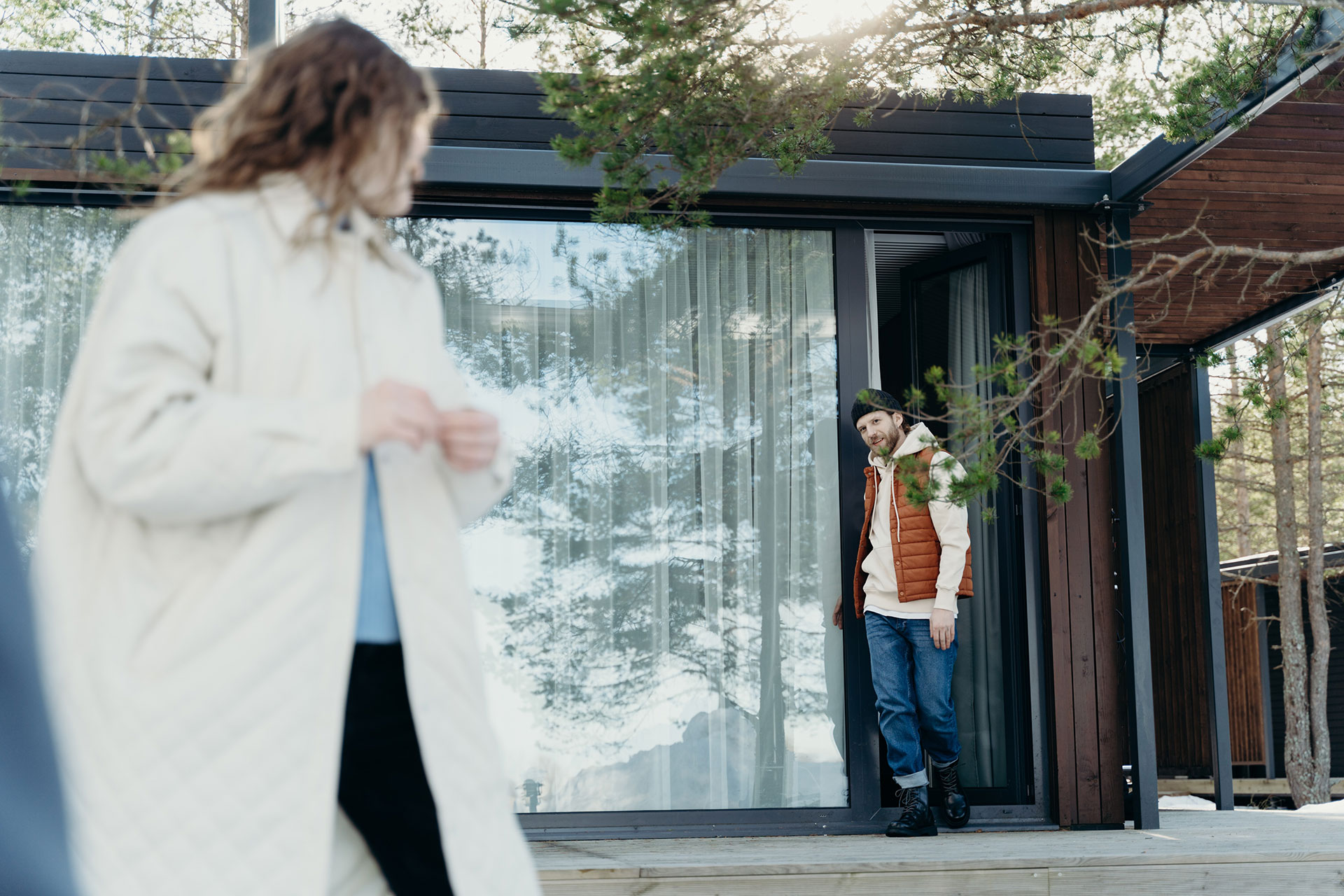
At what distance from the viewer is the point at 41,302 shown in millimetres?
4648

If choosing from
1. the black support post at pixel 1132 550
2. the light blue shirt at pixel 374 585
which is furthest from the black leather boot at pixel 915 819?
the light blue shirt at pixel 374 585

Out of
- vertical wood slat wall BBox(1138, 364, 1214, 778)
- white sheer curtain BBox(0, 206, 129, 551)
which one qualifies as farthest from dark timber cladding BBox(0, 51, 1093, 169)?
vertical wood slat wall BBox(1138, 364, 1214, 778)

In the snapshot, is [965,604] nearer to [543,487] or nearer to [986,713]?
[986,713]

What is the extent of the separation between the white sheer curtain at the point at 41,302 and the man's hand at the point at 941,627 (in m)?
3.48

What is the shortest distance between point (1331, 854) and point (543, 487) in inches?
120

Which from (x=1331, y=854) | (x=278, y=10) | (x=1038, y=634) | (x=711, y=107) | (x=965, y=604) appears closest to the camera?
(x=711, y=107)

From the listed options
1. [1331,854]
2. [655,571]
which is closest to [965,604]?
[655,571]

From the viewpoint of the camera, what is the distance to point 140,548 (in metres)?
1.24

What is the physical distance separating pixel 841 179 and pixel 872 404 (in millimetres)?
1092

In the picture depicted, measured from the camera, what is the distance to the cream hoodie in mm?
4438

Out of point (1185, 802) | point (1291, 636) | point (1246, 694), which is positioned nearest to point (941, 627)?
point (1185, 802)

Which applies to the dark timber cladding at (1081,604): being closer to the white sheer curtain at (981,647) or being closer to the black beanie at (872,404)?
the white sheer curtain at (981,647)

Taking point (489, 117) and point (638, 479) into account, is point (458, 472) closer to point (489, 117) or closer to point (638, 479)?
point (638, 479)

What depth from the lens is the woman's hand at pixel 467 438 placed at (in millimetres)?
1260
